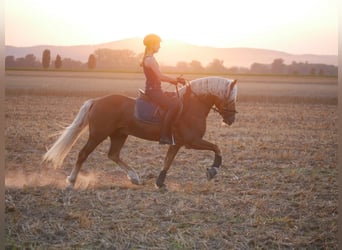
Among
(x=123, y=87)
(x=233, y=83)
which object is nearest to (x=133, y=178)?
(x=233, y=83)

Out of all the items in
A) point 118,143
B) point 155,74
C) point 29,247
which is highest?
point 155,74

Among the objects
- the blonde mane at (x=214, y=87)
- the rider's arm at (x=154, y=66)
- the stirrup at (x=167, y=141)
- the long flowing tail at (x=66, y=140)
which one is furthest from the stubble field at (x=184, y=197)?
the rider's arm at (x=154, y=66)

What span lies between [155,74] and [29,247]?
262 cm

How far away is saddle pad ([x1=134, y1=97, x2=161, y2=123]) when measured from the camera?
21.0ft

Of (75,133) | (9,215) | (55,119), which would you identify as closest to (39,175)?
(75,133)

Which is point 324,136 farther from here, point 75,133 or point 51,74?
point 51,74

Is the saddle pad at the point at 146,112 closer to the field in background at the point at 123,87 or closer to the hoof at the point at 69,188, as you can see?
the hoof at the point at 69,188

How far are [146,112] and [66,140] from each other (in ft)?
3.95

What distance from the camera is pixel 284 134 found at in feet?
37.2

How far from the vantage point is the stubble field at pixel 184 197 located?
482 centimetres

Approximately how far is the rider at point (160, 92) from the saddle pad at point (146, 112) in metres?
0.13

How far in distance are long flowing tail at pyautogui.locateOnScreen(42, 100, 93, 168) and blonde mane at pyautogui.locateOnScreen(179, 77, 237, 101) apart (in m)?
1.43

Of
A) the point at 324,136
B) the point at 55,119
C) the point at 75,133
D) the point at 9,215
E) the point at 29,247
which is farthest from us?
the point at 55,119

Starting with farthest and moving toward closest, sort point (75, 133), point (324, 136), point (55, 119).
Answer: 1. point (55, 119)
2. point (324, 136)
3. point (75, 133)
